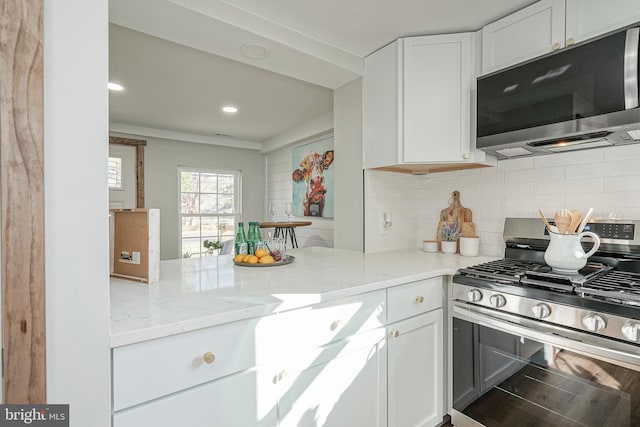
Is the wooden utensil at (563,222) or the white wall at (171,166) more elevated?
the white wall at (171,166)

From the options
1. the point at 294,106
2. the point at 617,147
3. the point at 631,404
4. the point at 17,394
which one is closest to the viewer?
the point at 17,394

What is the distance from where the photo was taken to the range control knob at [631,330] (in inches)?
41.4

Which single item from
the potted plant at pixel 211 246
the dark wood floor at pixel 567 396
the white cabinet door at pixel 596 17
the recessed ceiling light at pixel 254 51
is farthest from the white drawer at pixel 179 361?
the potted plant at pixel 211 246

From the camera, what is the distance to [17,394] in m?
0.69

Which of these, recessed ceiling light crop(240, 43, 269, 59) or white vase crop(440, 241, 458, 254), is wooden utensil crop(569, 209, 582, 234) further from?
recessed ceiling light crop(240, 43, 269, 59)

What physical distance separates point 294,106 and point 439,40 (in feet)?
Answer: 5.34

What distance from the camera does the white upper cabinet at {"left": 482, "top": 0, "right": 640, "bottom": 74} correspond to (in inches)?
55.2

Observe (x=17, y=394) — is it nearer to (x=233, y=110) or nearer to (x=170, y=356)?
(x=170, y=356)

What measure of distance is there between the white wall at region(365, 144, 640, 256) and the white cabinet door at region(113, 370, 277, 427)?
4.37 feet

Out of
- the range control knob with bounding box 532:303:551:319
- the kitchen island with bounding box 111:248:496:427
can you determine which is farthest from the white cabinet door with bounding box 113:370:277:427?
the range control knob with bounding box 532:303:551:319

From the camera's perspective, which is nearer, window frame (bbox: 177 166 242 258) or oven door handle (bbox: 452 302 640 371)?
oven door handle (bbox: 452 302 640 371)

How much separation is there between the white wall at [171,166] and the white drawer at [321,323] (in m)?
3.96

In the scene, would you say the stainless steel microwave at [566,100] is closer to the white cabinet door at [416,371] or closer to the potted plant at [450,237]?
the potted plant at [450,237]

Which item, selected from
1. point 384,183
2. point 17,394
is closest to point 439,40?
point 384,183
